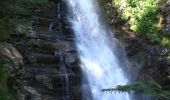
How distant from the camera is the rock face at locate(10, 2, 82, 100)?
37.0 ft

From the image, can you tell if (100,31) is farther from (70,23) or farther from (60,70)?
(60,70)

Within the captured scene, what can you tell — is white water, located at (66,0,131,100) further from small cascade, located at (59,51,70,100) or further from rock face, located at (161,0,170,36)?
rock face, located at (161,0,170,36)

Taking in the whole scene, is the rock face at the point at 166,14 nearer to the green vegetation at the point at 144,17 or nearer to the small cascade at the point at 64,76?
the green vegetation at the point at 144,17

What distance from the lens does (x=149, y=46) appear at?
1366cm

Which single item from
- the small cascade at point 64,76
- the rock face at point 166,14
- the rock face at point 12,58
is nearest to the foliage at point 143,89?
the rock face at point 12,58

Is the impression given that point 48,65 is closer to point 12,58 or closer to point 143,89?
point 12,58

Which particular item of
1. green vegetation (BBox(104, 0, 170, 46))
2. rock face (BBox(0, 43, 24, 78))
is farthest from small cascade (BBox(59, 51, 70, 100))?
green vegetation (BBox(104, 0, 170, 46))

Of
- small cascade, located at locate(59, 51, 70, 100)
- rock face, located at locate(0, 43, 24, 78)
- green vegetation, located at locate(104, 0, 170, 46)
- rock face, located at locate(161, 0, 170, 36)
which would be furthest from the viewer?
green vegetation, located at locate(104, 0, 170, 46)

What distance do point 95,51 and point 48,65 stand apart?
2.93 metres

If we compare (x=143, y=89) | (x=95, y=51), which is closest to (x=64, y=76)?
(x=95, y=51)

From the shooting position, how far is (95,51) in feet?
46.9

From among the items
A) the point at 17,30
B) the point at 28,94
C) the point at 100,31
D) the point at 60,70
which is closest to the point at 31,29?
the point at 17,30

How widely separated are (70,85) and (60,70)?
604mm

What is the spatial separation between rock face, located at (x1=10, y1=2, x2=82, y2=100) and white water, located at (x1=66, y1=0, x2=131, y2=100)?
2.21 feet
